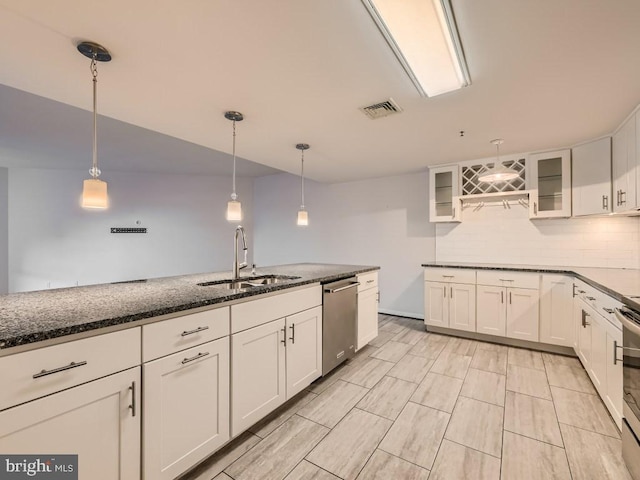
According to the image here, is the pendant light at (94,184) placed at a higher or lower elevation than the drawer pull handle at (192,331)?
higher

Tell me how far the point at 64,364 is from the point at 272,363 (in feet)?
3.75

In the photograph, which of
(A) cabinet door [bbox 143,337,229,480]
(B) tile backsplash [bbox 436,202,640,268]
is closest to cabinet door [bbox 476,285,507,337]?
(B) tile backsplash [bbox 436,202,640,268]

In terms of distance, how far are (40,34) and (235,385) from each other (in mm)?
2046

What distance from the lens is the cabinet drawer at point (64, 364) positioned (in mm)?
908

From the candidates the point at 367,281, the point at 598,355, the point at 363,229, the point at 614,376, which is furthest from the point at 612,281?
the point at 363,229

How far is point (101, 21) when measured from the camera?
1.27 m

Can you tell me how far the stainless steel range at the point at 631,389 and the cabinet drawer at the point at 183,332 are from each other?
6.79ft

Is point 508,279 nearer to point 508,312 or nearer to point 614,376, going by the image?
point 508,312

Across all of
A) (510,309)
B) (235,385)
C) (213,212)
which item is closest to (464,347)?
(510,309)

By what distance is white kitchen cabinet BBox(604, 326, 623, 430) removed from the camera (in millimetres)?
1703

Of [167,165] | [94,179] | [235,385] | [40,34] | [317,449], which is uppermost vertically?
[167,165]

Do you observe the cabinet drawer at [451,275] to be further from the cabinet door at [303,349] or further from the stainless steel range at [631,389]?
the cabinet door at [303,349]

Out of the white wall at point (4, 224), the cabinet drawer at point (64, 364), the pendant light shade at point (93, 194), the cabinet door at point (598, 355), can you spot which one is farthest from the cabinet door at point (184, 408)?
the white wall at point (4, 224)

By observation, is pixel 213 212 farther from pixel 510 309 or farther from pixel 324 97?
pixel 510 309
